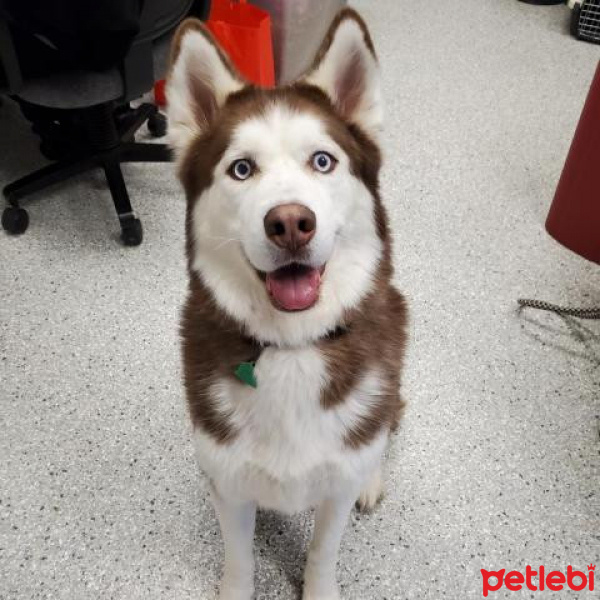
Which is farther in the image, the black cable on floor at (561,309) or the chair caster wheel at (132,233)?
the chair caster wheel at (132,233)

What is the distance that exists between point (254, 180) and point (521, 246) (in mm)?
1409

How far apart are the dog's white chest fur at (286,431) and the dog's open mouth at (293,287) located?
0.32 ft

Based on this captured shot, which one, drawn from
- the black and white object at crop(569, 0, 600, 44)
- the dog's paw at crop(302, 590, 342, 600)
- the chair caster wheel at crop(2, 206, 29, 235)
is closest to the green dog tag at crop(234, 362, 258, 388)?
the dog's paw at crop(302, 590, 342, 600)

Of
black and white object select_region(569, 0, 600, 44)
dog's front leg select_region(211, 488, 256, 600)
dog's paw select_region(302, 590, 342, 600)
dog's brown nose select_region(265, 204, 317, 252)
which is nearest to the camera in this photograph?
dog's brown nose select_region(265, 204, 317, 252)

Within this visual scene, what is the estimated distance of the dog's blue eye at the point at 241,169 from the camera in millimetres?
882

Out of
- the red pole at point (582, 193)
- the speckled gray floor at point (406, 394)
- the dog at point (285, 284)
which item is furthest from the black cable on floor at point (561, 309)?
the dog at point (285, 284)

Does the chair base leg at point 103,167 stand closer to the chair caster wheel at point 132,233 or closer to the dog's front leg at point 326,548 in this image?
the chair caster wheel at point 132,233

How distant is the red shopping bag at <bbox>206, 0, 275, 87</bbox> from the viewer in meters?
2.15

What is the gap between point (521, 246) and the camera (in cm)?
202

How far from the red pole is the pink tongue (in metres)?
1.33

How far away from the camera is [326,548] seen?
108 centimetres

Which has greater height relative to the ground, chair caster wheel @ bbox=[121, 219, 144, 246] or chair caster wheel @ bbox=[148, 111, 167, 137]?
chair caster wheel @ bbox=[148, 111, 167, 137]

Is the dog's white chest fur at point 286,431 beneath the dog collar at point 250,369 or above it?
beneath

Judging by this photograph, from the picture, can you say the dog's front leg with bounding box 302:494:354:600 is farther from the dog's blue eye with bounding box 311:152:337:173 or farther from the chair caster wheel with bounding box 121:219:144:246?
the chair caster wheel with bounding box 121:219:144:246
